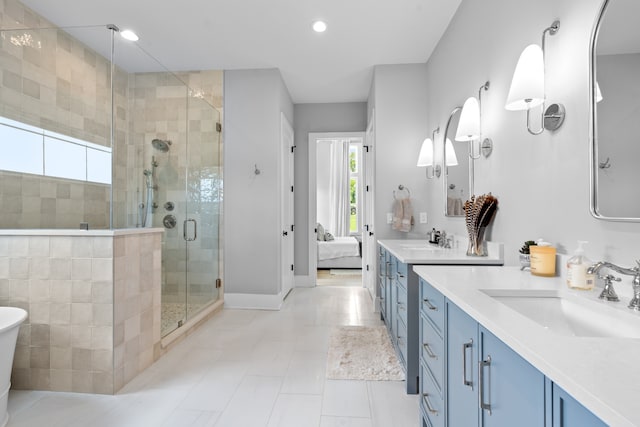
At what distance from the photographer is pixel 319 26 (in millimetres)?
2867

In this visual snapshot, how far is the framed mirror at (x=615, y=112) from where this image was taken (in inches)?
41.1

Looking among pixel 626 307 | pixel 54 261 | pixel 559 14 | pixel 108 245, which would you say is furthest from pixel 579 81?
pixel 54 261

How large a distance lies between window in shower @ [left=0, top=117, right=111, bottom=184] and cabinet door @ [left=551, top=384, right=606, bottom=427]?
2.72 metres

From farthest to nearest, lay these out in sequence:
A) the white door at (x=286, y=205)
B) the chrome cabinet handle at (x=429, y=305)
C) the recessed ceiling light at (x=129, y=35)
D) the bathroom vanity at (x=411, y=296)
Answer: the white door at (x=286, y=205)
the recessed ceiling light at (x=129, y=35)
the bathroom vanity at (x=411, y=296)
the chrome cabinet handle at (x=429, y=305)

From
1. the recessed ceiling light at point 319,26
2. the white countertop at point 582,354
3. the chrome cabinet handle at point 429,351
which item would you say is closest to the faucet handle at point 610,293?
the white countertop at point 582,354

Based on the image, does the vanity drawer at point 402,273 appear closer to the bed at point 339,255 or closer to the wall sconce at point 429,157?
the wall sconce at point 429,157

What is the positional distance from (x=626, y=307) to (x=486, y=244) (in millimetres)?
1163

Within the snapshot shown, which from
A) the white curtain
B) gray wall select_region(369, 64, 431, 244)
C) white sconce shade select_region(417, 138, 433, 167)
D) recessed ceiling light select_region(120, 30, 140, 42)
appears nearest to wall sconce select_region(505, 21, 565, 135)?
white sconce shade select_region(417, 138, 433, 167)

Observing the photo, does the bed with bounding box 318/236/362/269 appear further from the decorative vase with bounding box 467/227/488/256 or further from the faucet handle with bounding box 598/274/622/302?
the faucet handle with bounding box 598/274/622/302

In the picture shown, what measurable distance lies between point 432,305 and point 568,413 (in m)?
0.87

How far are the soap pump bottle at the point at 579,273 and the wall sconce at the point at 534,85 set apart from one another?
592 millimetres

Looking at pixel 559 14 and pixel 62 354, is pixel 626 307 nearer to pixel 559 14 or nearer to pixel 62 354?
pixel 559 14

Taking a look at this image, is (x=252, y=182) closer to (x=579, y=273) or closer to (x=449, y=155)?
(x=449, y=155)

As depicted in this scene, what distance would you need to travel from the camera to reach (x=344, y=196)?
25.1ft
